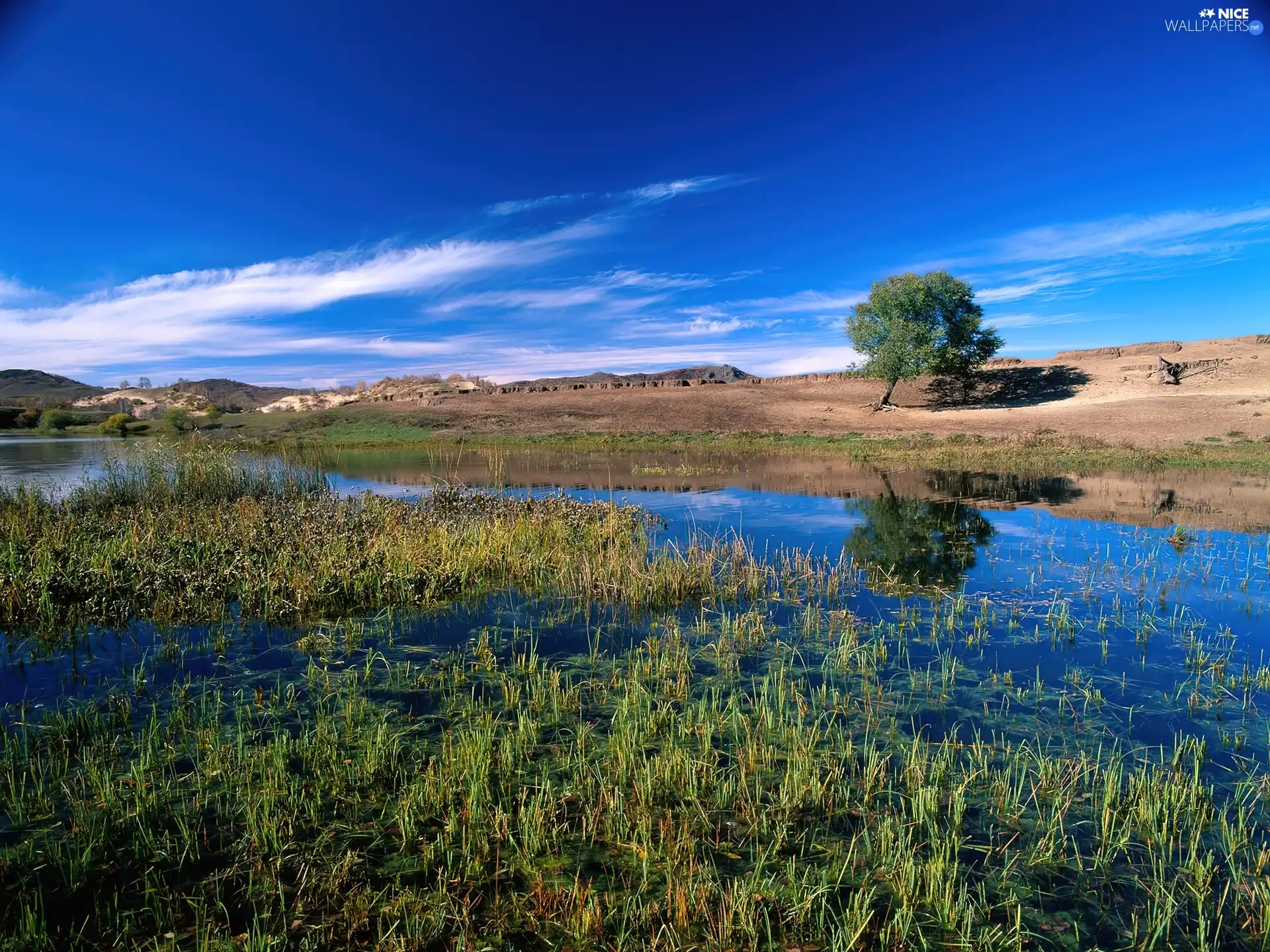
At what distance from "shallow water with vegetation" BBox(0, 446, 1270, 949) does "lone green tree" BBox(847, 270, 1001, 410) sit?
136ft

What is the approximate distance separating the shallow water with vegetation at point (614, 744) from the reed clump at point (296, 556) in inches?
3.1

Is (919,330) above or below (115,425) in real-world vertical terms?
above

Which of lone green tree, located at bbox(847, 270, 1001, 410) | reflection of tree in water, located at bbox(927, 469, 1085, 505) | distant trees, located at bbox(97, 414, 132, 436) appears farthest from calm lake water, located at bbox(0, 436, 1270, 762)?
distant trees, located at bbox(97, 414, 132, 436)

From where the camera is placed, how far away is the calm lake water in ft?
22.1

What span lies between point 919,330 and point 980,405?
8.34m

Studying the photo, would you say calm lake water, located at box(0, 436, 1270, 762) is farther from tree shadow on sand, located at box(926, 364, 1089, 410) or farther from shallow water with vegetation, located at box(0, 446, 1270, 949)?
tree shadow on sand, located at box(926, 364, 1089, 410)

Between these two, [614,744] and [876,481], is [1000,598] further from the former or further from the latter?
[876,481]

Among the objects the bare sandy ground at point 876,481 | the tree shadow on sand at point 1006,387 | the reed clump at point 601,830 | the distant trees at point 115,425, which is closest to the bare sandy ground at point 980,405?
the tree shadow on sand at point 1006,387

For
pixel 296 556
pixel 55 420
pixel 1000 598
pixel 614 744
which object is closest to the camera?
pixel 614 744

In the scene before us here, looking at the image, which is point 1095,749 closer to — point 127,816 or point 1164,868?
point 1164,868

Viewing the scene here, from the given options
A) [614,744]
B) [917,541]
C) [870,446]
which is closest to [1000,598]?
[917,541]

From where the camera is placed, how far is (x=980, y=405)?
173 feet

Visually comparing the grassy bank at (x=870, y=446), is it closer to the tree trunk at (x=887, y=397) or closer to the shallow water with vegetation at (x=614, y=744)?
the tree trunk at (x=887, y=397)

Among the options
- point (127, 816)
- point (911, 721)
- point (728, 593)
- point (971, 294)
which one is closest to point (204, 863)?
point (127, 816)
